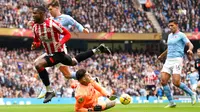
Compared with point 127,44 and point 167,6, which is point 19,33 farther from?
point 167,6

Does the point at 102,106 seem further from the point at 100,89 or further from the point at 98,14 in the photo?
the point at 98,14

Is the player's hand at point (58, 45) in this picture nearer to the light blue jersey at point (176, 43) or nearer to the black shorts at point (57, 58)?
the black shorts at point (57, 58)

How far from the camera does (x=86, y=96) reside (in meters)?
12.0

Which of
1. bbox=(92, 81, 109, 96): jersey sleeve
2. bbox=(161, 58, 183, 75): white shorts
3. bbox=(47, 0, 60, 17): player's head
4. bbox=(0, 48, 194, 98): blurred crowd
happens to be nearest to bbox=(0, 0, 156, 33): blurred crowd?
bbox=(0, 48, 194, 98): blurred crowd

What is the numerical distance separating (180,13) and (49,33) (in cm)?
3555

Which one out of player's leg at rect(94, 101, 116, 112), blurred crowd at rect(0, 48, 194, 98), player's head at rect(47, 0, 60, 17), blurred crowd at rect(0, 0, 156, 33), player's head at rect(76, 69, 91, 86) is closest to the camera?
player's head at rect(76, 69, 91, 86)

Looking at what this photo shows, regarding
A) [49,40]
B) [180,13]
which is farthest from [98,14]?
[49,40]

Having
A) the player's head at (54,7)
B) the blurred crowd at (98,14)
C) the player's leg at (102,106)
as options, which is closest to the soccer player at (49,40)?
the player's head at (54,7)

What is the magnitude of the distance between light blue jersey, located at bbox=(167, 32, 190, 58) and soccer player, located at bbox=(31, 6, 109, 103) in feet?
12.5

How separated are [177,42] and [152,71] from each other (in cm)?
2234

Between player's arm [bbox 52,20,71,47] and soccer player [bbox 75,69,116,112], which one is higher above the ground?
player's arm [bbox 52,20,71,47]

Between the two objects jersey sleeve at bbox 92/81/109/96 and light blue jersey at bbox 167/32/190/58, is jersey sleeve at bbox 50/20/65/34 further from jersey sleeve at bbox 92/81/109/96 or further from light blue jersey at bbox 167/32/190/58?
light blue jersey at bbox 167/32/190/58

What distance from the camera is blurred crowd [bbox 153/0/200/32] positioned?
4638 cm

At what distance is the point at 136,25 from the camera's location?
147ft
